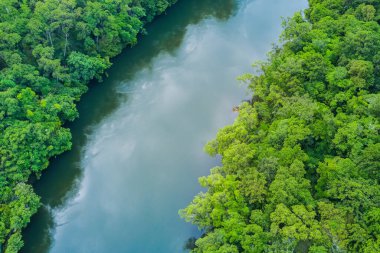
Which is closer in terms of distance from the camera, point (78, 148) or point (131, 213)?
point (131, 213)

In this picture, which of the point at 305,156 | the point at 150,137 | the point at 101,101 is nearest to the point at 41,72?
the point at 101,101

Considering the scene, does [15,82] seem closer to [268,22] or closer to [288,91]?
[288,91]

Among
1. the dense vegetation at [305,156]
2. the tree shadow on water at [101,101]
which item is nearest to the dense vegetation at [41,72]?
the tree shadow on water at [101,101]

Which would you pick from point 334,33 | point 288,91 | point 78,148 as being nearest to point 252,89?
point 288,91

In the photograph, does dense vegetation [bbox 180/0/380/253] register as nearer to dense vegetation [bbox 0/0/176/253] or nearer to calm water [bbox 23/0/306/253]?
calm water [bbox 23/0/306/253]

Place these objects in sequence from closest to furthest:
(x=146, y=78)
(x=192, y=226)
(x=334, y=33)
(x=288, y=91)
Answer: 1. (x=192, y=226)
2. (x=288, y=91)
3. (x=334, y=33)
4. (x=146, y=78)

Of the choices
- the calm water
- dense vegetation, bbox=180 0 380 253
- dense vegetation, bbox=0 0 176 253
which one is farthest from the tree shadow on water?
dense vegetation, bbox=180 0 380 253

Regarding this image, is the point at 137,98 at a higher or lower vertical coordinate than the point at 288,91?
higher

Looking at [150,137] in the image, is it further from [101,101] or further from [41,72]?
[41,72]
